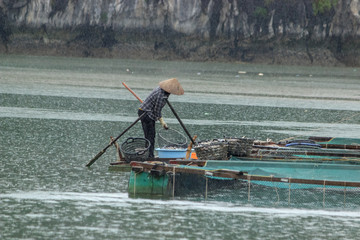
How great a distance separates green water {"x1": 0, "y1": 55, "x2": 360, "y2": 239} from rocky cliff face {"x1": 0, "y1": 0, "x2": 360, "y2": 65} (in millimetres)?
58411

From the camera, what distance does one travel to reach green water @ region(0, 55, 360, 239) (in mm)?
12859

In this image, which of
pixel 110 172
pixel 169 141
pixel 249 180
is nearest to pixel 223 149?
pixel 169 141

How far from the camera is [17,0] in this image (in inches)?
3996

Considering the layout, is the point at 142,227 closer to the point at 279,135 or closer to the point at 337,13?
the point at 279,135

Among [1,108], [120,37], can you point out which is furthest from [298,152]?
[120,37]

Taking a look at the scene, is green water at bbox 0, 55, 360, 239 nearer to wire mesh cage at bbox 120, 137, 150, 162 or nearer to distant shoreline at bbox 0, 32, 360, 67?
wire mesh cage at bbox 120, 137, 150, 162

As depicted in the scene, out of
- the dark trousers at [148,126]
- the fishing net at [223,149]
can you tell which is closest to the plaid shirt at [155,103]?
the dark trousers at [148,126]

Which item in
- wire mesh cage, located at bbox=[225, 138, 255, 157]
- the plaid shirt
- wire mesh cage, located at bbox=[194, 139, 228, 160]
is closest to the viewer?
wire mesh cage, located at bbox=[194, 139, 228, 160]

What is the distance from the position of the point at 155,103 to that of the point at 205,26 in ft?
281

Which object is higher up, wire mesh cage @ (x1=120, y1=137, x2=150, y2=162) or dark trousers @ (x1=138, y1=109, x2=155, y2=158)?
dark trousers @ (x1=138, y1=109, x2=155, y2=158)

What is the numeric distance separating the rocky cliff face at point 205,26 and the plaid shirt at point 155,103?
83.3 meters

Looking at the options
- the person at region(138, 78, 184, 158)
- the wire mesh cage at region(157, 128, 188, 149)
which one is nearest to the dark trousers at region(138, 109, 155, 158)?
the person at region(138, 78, 184, 158)

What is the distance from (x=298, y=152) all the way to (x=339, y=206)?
325 centimetres

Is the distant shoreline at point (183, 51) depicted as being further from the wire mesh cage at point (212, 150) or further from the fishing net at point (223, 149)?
the wire mesh cage at point (212, 150)
